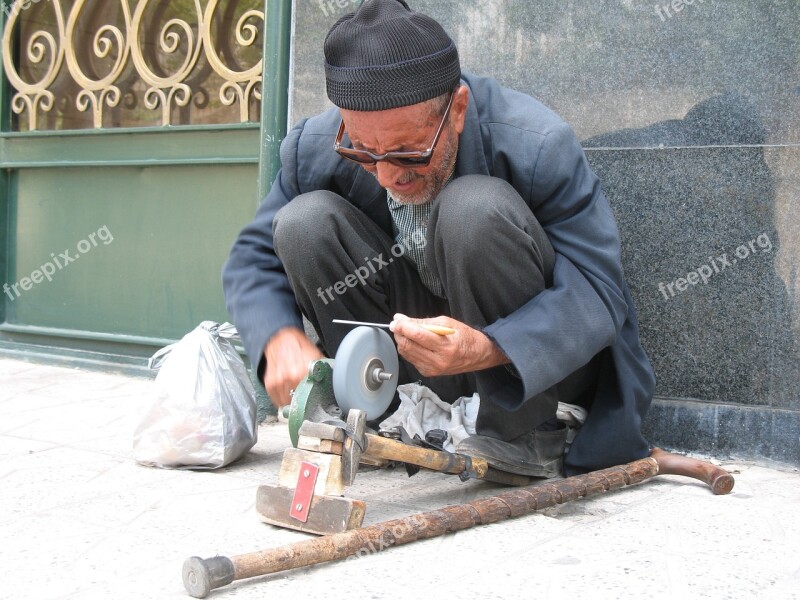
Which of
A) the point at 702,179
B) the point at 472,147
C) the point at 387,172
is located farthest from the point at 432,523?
the point at 702,179

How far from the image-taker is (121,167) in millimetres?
4047

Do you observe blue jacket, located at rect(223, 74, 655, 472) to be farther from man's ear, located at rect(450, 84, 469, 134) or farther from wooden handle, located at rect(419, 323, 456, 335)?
wooden handle, located at rect(419, 323, 456, 335)

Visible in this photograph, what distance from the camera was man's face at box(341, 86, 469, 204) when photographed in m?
2.02

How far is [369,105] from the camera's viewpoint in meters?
2.01

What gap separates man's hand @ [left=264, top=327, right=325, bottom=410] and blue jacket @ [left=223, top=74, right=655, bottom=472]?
3 centimetres

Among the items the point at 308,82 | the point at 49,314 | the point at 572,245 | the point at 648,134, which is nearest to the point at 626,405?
the point at 572,245

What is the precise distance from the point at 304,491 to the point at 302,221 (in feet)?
2.32

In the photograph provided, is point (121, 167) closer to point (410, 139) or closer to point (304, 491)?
point (410, 139)

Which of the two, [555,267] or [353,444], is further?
[555,267]

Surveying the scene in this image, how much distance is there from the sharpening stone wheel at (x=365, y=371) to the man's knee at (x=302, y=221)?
1.10 feet

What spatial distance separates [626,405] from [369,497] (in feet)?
2.32

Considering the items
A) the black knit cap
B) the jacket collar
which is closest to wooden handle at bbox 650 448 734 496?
the jacket collar

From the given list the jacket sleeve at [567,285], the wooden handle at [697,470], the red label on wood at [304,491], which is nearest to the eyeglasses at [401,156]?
the jacket sleeve at [567,285]

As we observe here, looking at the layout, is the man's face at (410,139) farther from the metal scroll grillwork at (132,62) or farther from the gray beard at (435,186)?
the metal scroll grillwork at (132,62)
